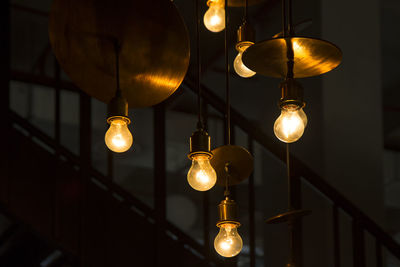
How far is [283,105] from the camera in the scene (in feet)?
3.99

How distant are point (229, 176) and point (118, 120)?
0.48 metres

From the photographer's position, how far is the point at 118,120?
3.96 ft

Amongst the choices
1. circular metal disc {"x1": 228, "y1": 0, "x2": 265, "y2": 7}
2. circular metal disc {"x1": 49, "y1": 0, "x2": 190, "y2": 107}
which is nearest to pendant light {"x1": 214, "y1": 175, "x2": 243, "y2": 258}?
circular metal disc {"x1": 49, "y1": 0, "x2": 190, "y2": 107}

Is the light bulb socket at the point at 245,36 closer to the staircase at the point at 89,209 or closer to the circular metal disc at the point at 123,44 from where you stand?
the circular metal disc at the point at 123,44

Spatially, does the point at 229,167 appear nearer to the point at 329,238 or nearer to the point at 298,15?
the point at 329,238

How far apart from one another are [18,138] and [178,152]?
5.79 m

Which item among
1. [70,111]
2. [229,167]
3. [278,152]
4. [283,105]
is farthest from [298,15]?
[70,111]

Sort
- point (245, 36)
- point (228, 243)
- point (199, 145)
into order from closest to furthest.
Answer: point (199, 145), point (228, 243), point (245, 36)

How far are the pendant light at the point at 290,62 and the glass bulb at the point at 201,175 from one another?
0.21 m

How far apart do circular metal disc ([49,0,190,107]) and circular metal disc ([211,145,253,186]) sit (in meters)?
0.43

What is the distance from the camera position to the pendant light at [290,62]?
1153mm

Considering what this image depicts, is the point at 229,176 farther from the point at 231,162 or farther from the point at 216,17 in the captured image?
the point at 216,17

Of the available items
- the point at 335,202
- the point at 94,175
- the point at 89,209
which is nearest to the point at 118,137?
the point at 335,202

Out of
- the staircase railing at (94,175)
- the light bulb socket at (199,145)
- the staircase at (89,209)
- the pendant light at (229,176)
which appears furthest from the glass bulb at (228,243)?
the staircase railing at (94,175)
